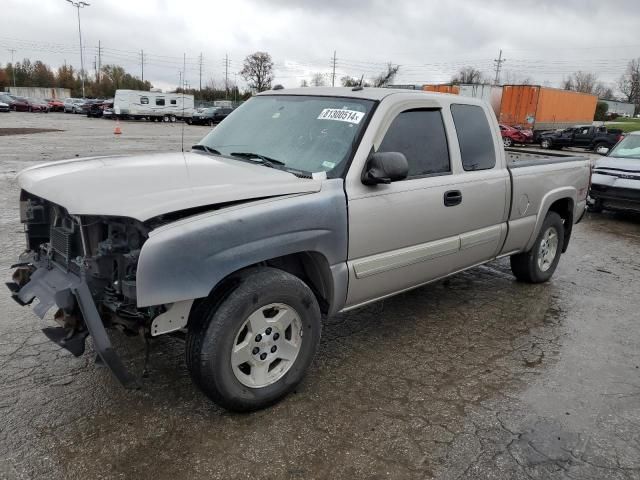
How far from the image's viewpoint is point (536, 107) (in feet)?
110

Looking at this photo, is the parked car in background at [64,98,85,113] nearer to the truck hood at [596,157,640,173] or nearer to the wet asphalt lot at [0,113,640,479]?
the truck hood at [596,157,640,173]

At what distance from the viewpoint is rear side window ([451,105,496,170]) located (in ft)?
14.4

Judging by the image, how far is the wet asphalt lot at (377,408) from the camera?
107 inches

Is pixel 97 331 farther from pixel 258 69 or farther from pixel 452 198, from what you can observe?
pixel 258 69

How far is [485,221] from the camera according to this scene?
455 centimetres

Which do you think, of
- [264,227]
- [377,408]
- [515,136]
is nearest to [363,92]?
[264,227]

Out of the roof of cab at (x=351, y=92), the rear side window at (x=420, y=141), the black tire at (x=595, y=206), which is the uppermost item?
the roof of cab at (x=351, y=92)

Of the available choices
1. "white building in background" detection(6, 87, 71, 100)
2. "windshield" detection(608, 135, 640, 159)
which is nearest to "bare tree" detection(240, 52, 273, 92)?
"white building in background" detection(6, 87, 71, 100)

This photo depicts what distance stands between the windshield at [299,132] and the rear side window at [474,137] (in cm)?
102

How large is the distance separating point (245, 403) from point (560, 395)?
2089 mm

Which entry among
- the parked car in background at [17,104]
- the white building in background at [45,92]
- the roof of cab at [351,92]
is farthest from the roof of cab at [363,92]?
the white building in background at [45,92]

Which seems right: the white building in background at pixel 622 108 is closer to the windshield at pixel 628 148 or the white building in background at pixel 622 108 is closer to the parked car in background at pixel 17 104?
the parked car in background at pixel 17 104

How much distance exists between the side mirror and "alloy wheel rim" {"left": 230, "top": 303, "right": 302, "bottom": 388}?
1.00 metres

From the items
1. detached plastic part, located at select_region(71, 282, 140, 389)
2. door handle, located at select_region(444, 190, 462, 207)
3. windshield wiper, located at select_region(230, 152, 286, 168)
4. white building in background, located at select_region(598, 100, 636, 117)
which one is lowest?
detached plastic part, located at select_region(71, 282, 140, 389)
